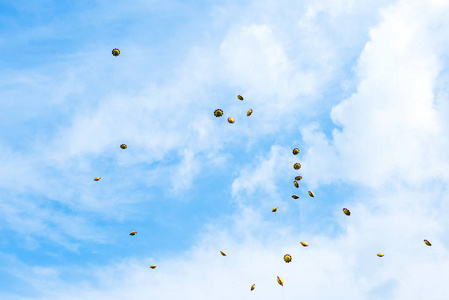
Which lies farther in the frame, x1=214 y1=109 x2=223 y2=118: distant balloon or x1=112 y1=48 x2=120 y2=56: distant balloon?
x1=112 y1=48 x2=120 y2=56: distant balloon

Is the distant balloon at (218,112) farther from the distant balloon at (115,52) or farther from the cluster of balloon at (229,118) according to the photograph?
the distant balloon at (115,52)

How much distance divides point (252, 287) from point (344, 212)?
10070 mm

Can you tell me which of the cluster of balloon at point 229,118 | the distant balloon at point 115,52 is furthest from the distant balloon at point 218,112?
the distant balloon at point 115,52

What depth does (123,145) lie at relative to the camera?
114ft

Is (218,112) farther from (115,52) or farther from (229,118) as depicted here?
(115,52)

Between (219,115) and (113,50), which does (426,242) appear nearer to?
(219,115)

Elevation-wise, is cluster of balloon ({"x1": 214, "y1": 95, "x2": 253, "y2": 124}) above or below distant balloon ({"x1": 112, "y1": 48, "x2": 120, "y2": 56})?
below

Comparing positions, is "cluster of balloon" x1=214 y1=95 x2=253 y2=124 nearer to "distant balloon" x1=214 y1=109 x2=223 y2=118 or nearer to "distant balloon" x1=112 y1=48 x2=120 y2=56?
"distant balloon" x1=214 y1=109 x2=223 y2=118

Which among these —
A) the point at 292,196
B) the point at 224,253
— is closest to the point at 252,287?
the point at 224,253

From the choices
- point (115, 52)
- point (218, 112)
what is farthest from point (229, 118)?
point (115, 52)

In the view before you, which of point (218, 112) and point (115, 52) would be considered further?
point (115, 52)

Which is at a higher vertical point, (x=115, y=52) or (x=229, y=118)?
(x=115, y=52)

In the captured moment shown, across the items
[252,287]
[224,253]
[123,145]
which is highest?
[123,145]

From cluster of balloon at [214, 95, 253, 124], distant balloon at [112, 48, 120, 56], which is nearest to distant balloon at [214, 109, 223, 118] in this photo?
cluster of balloon at [214, 95, 253, 124]
